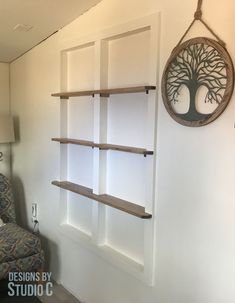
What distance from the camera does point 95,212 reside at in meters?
2.59

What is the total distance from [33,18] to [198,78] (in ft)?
4.80

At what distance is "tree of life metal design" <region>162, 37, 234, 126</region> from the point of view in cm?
164

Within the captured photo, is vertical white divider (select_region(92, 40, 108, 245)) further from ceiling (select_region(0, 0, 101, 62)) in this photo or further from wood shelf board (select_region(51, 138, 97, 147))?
ceiling (select_region(0, 0, 101, 62))

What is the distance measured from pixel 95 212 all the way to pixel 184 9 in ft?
4.99

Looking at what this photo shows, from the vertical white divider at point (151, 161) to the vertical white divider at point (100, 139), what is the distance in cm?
51

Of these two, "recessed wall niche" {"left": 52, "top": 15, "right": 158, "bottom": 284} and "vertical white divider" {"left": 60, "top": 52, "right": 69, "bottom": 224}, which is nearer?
"recessed wall niche" {"left": 52, "top": 15, "right": 158, "bottom": 284}

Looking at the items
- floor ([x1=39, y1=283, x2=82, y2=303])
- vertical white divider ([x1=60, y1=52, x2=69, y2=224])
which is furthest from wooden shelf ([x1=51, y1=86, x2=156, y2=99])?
floor ([x1=39, y1=283, x2=82, y2=303])

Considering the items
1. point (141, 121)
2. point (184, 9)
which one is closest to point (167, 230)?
point (141, 121)

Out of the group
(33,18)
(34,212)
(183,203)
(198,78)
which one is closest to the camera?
(198,78)

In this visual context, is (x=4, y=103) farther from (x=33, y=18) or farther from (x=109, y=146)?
A: (x=109, y=146)

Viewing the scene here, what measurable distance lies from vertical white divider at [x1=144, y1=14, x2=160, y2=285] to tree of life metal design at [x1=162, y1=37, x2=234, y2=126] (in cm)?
11

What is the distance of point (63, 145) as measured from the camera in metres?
2.99

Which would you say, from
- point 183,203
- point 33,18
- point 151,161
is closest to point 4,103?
point 33,18

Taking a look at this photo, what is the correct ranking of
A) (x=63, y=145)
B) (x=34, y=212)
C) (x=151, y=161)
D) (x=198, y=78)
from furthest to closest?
(x=34, y=212) → (x=63, y=145) → (x=151, y=161) → (x=198, y=78)
